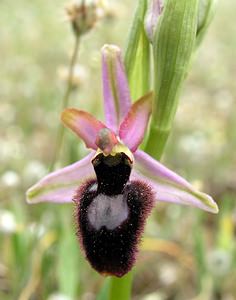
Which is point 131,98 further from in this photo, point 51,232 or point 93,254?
point 51,232

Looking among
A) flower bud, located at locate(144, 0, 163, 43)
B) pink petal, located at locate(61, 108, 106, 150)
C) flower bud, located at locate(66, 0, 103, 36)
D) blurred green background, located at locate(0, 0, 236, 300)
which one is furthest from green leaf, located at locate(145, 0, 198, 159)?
flower bud, located at locate(66, 0, 103, 36)

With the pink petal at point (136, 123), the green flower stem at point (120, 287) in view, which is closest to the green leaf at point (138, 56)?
the pink petal at point (136, 123)

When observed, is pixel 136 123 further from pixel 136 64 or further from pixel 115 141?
pixel 136 64

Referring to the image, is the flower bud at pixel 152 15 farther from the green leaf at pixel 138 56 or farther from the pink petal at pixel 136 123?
the pink petal at pixel 136 123

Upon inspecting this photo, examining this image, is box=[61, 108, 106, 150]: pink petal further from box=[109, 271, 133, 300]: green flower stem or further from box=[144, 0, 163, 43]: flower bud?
box=[109, 271, 133, 300]: green flower stem

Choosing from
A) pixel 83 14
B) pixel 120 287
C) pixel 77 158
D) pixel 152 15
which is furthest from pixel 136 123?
pixel 77 158
